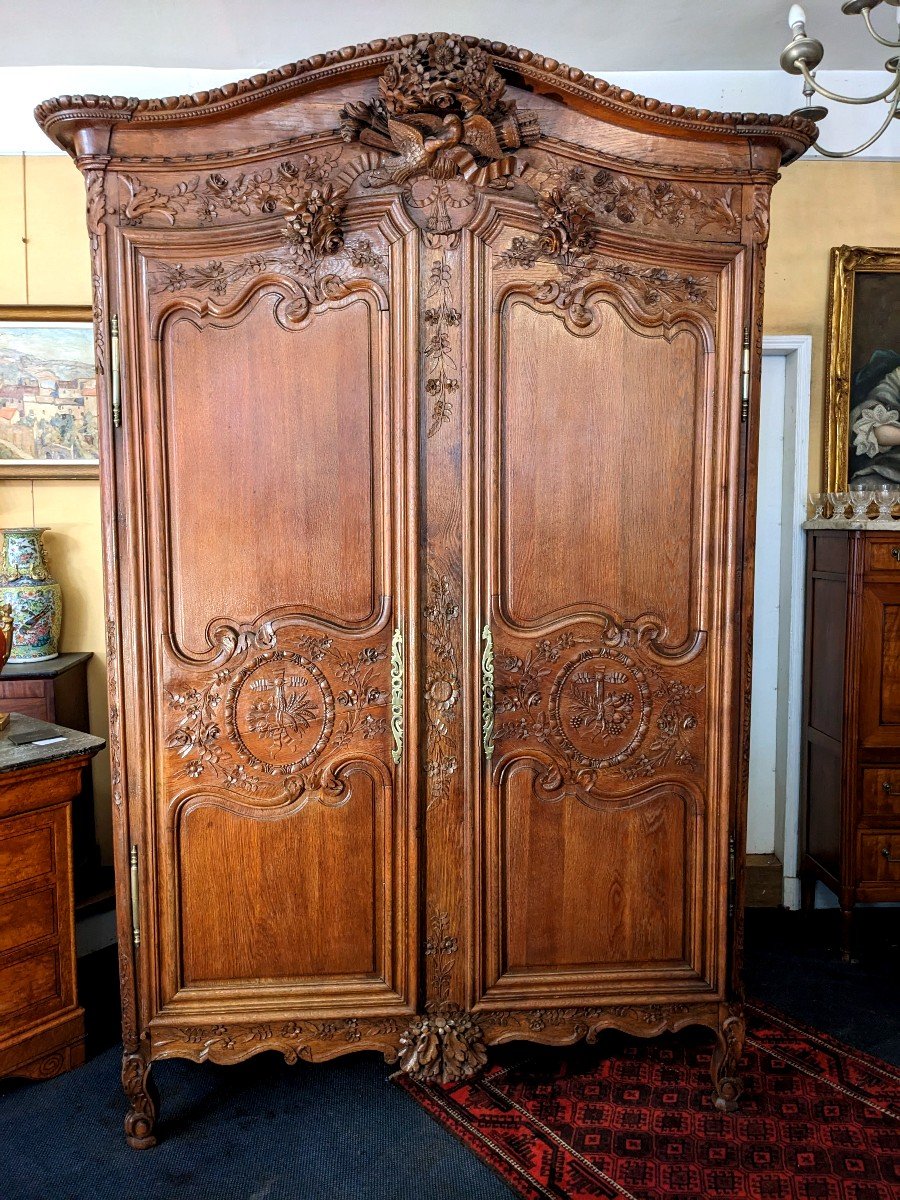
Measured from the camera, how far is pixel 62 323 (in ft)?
9.93

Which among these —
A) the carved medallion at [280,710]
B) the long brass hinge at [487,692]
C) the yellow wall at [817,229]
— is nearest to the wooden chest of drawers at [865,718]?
the yellow wall at [817,229]

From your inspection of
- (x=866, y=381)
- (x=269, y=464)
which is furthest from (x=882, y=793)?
(x=269, y=464)

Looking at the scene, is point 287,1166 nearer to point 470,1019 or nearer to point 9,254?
point 470,1019

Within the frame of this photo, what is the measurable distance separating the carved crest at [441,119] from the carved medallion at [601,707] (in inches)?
44.7

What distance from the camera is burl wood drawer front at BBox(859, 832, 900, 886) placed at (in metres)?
2.92

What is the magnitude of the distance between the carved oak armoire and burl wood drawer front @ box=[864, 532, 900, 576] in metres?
1.00

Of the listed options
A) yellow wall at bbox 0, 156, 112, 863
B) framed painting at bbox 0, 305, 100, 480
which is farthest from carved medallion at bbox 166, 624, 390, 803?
framed painting at bbox 0, 305, 100, 480

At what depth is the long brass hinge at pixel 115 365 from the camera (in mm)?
1923

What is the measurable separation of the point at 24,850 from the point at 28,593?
3.16ft

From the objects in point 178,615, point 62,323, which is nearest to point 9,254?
point 62,323

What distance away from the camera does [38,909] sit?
2.33 metres

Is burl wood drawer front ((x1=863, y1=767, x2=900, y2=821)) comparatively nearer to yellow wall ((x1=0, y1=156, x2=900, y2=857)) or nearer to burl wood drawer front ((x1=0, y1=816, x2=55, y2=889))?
yellow wall ((x1=0, y1=156, x2=900, y2=857))

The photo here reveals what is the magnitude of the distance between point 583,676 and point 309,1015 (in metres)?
1.04

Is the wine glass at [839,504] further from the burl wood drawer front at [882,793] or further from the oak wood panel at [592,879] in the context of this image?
the oak wood panel at [592,879]
